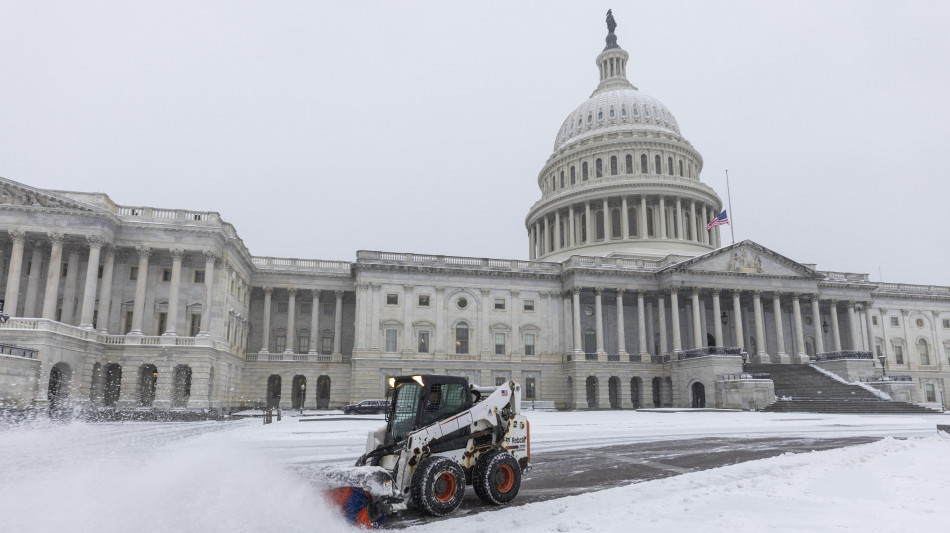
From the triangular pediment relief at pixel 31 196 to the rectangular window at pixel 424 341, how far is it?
28.5 meters

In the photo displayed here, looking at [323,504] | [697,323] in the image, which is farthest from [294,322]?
[323,504]

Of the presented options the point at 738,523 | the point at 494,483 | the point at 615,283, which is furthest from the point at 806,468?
the point at 615,283

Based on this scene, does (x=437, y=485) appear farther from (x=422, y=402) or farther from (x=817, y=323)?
(x=817, y=323)

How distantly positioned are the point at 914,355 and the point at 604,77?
2199 inches

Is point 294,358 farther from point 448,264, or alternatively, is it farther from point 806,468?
point 806,468

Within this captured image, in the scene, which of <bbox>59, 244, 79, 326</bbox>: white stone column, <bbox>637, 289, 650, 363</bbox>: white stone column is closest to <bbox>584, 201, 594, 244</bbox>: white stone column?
<bbox>637, 289, 650, 363</bbox>: white stone column

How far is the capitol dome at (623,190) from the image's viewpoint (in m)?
71.8

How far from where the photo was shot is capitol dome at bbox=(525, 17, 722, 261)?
7175 cm

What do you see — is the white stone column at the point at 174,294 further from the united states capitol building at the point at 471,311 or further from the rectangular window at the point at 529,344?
the rectangular window at the point at 529,344

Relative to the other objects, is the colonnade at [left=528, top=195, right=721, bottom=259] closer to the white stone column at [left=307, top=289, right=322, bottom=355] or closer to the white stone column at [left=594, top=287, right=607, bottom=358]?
the white stone column at [left=594, top=287, right=607, bottom=358]

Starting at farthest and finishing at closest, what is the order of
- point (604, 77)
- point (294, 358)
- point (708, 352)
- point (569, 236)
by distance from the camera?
point (604, 77) < point (569, 236) < point (294, 358) < point (708, 352)

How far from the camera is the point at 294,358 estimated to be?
2217 inches

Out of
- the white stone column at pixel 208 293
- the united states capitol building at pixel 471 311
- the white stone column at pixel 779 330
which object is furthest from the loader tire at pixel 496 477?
the white stone column at pixel 779 330

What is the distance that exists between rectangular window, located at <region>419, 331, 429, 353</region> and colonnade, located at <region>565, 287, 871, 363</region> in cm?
1397
